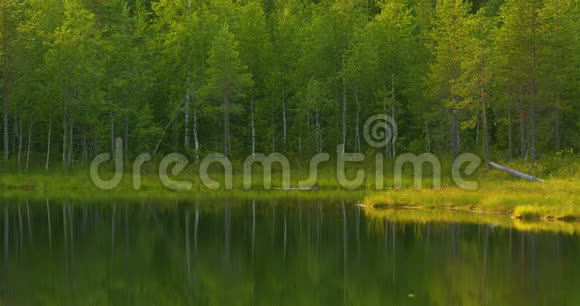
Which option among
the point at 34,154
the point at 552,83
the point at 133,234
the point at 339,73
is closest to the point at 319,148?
the point at 339,73

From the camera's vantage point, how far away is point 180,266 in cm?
2459

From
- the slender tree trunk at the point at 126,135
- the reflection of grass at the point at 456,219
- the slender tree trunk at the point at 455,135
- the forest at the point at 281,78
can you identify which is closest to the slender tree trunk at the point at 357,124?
the forest at the point at 281,78

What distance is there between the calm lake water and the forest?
22765mm

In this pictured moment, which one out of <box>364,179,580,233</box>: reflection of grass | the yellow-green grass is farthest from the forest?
<box>364,179,580,233</box>: reflection of grass

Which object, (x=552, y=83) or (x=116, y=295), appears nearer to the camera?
(x=116, y=295)

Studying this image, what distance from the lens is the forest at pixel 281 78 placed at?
2276 inches

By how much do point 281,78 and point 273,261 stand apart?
4381 cm

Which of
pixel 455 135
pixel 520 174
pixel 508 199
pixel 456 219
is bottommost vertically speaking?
pixel 456 219

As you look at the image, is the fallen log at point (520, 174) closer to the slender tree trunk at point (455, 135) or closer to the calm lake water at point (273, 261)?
the slender tree trunk at point (455, 135)

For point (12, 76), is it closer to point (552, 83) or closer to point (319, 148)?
point (319, 148)

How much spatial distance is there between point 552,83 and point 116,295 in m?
44.7

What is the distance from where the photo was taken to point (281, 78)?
223 feet

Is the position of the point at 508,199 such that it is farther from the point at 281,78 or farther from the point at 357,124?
the point at 281,78

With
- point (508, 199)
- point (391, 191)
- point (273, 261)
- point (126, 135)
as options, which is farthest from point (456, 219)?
point (126, 135)
